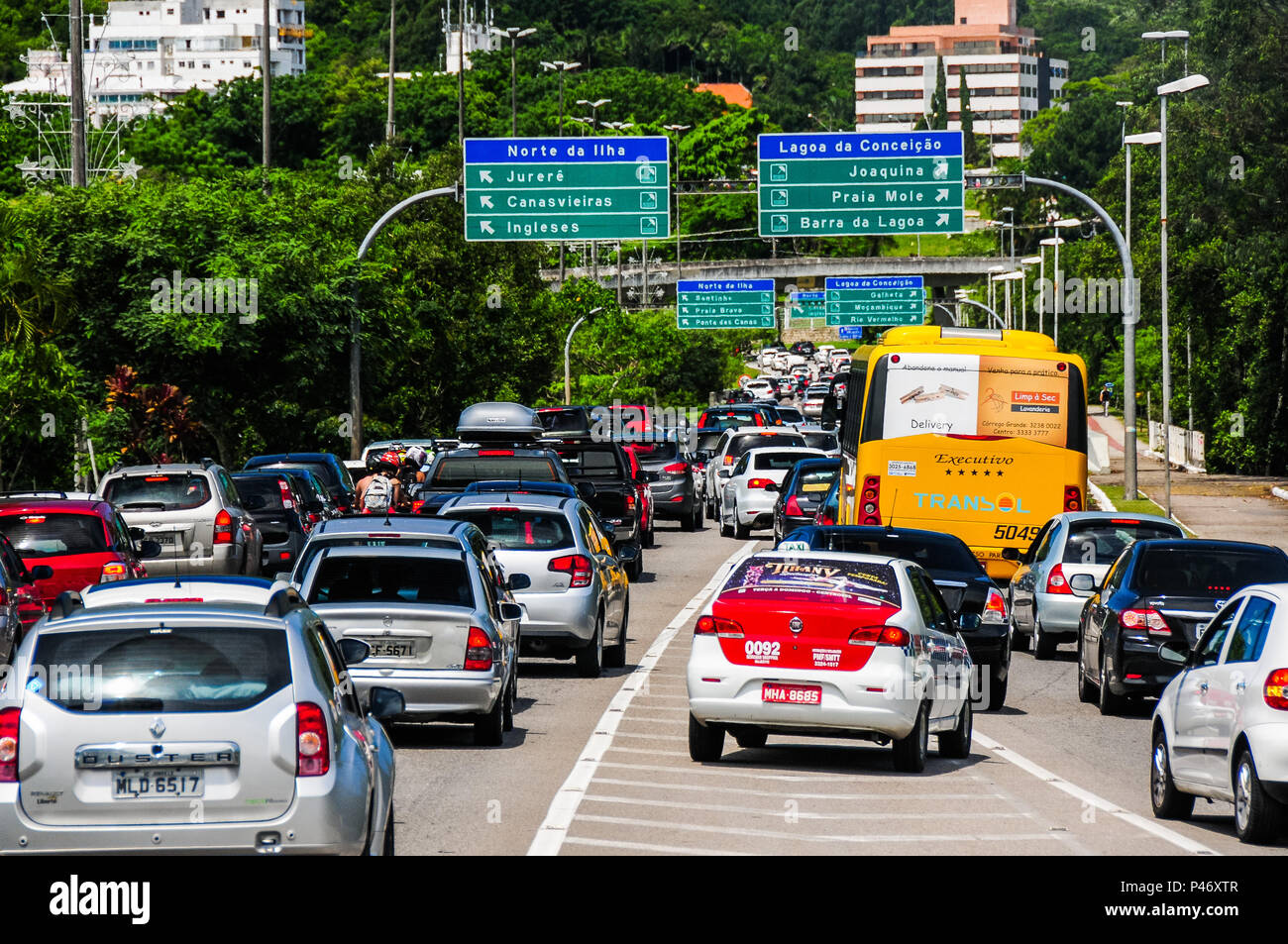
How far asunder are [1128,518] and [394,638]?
11774 millimetres

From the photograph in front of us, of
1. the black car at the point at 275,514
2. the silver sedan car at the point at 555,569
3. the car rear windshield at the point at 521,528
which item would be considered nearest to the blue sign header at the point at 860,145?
the black car at the point at 275,514

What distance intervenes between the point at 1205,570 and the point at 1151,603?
1185mm

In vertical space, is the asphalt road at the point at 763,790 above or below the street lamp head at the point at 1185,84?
below

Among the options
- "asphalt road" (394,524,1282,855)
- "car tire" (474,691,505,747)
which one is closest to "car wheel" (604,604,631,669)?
"asphalt road" (394,524,1282,855)

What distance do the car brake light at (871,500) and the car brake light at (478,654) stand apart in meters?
14.2

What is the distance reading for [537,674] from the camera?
21109 mm

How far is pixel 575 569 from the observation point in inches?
791

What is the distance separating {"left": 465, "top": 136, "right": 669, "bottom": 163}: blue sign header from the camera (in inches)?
1801

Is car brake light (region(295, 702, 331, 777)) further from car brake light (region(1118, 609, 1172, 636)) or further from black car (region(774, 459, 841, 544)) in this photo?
black car (region(774, 459, 841, 544))

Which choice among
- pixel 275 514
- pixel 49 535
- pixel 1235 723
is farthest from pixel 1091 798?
pixel 275 514

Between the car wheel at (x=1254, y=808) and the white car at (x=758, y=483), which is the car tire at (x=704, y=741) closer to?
the car wheel at (x=1254, y=808)

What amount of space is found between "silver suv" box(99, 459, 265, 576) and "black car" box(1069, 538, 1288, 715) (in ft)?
40.3

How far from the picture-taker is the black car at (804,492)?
116ft

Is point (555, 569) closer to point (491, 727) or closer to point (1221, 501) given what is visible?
point (491, 727)
